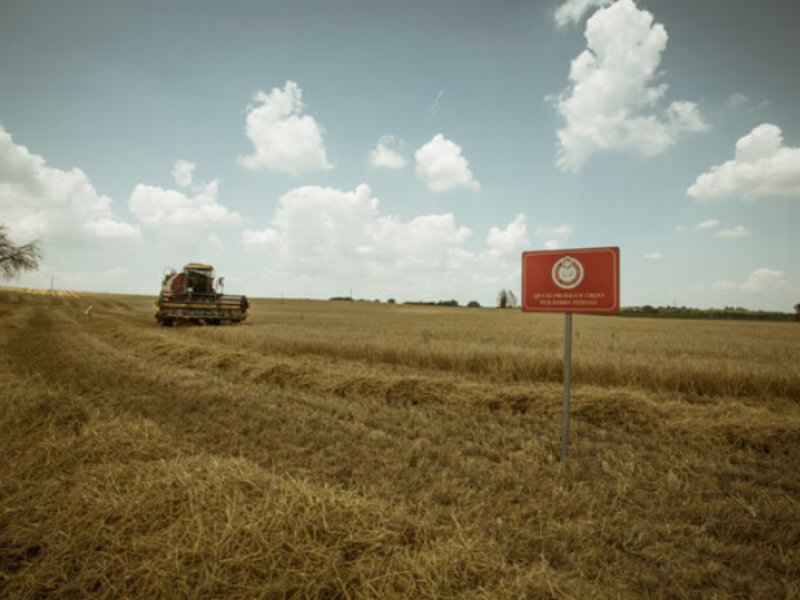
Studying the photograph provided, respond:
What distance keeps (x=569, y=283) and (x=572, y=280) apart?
4cm

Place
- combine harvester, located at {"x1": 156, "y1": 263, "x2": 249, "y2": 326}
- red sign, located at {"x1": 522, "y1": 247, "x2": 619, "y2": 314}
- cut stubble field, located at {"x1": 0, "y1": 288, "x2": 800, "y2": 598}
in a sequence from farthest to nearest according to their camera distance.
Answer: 1. combine harvester, located at {"x1": 156, "y1": 263, "x2": 249, "y2": 326}
2. red sign, located at {"x1": 522, "y1": 247, "x2": 619, "y2": 314}
3. cut stubble field, located at {"x1": 0, "y1": 288, "x2": 800, "y2": 598}

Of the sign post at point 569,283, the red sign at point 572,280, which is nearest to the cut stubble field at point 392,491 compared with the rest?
the sign post at point 569,283

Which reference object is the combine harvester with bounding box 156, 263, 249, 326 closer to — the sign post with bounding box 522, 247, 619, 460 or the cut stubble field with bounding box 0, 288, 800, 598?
the cut stubble field with bounding box 0, 288, 800, 598

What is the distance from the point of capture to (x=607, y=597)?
1.93 m

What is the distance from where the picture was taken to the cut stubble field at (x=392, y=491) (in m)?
1.90

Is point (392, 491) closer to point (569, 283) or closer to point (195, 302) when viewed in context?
point (569, 283)

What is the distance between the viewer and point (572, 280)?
12.1 feet

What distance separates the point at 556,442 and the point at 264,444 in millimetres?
3359

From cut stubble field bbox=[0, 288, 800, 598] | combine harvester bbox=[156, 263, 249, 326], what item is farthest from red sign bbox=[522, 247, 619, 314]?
combine harvester bbox=[156, 263, 249, 326]

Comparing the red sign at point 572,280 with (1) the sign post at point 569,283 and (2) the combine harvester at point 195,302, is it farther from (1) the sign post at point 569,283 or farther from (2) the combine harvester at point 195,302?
(2) the combine harvester at point 195,302

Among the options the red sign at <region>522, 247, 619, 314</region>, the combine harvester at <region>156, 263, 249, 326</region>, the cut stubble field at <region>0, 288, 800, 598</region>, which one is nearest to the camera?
the cut stubble field at <region>0, 288, 800, 598</region>

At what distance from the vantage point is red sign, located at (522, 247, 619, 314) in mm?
3535

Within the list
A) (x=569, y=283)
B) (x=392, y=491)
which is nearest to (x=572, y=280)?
(x=569, y=283)

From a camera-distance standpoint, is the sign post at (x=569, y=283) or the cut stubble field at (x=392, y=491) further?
the sign post at (x=569, y=283)
